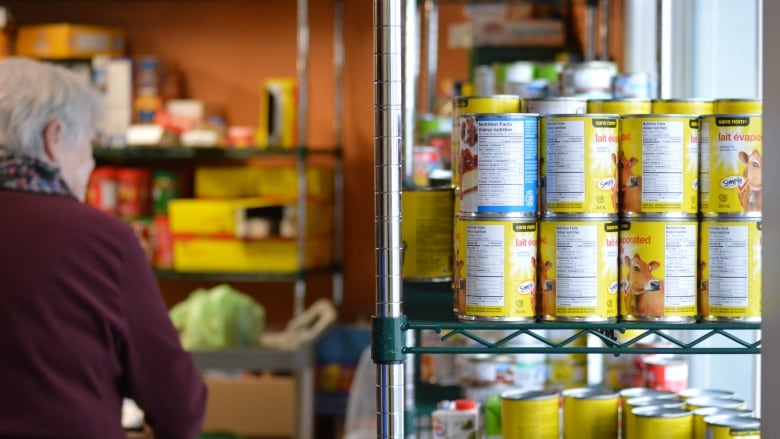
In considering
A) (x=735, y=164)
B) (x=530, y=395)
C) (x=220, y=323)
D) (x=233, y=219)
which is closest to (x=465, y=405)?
(x=530, y=395)

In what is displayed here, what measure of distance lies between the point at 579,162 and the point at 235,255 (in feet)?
13.7

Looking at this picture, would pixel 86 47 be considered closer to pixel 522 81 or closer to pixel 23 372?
pixel 522 81

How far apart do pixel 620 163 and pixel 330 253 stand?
15.7 feet

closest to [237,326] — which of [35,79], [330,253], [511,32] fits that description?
[330,253]

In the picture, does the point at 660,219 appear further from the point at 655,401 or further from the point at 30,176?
the point at 30,176

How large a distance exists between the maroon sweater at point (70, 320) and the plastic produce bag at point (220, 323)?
9.66 ft

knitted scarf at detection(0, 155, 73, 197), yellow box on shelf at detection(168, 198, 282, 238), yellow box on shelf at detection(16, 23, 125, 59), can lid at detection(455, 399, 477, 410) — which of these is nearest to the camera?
can lid at detection(455, 399, 477, 410)

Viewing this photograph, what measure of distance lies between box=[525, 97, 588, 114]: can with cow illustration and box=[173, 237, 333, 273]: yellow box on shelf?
3912 millimetres

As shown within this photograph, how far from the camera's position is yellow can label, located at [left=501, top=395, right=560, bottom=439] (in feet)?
6.06

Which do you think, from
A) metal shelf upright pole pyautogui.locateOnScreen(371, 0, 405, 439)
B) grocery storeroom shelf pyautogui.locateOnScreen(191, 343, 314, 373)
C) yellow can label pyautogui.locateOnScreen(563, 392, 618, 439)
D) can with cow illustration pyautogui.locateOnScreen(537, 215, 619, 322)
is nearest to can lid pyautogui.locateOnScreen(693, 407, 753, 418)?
yellow can label pyautogui.locateOnScreen(563, 392, 618, 439)

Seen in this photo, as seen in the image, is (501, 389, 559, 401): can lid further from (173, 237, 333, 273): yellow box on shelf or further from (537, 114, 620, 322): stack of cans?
(173, 237, 333, 273): yellow box on shelf

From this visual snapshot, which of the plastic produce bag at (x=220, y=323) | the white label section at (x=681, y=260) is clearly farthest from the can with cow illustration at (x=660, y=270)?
the plastic produce bag at (x=220, y=323)

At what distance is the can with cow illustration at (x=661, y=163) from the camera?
5.48 ft

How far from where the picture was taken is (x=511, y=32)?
4.62 metres
